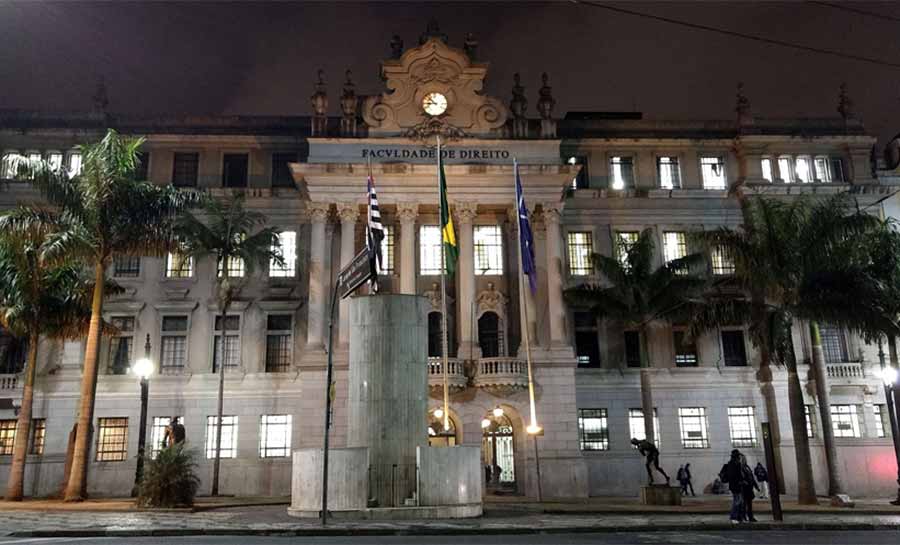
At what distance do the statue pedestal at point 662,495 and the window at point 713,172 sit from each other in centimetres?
1898

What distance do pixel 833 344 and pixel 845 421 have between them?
398 cm

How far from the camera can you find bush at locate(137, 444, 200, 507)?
24.8m

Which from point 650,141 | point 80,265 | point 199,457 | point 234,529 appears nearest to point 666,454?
point 650,141

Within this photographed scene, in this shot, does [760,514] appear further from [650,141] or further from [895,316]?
[650,141]

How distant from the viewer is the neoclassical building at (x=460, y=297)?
36594 millimetres

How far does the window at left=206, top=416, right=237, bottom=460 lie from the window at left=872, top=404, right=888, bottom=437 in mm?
32260

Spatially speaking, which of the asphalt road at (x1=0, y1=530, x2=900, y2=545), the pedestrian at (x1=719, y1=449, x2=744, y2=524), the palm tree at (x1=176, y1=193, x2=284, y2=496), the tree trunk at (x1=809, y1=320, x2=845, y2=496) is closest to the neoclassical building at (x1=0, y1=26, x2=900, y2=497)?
the palm tree at (x1=176, y1=193, x2=284, y2=496)

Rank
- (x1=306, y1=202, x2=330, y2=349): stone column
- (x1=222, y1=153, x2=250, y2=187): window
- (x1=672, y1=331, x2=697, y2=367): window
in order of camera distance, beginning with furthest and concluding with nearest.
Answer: (x1=222, y1=153, x2=250, y2=187): window
(x1=672, y1=331, x2=697, y2=367): window
(x1=306, y1=202, x2=330, y2=349): stone column

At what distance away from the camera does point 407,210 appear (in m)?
38.1

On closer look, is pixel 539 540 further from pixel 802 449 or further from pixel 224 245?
pixel 224 245

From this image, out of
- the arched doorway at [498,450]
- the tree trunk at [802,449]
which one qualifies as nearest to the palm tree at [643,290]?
the arched doorway at [498,450]

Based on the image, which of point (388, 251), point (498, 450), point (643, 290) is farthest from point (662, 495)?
point (388, 251)

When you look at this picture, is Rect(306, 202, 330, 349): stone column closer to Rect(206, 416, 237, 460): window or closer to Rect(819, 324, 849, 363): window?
Rect(206, 416, 237, 460): window

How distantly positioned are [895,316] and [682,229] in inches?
512
